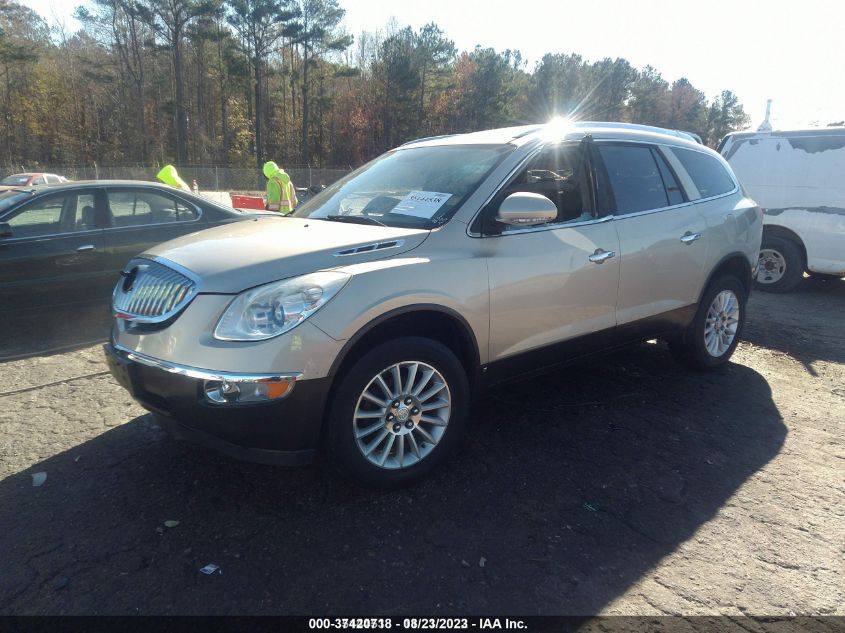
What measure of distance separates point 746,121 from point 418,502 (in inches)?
3839

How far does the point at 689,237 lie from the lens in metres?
4.55

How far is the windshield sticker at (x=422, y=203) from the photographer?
3412 mm

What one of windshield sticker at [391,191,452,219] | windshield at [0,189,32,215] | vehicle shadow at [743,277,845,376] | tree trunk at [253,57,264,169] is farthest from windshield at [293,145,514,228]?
tree trunk at [253,57,264,169]

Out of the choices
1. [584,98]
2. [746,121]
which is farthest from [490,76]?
[746,121]

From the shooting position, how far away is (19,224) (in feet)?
19.0

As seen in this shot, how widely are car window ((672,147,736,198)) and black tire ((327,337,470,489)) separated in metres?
2.86

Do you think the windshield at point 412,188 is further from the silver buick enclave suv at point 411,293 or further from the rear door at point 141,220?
the rear door at point 141,220

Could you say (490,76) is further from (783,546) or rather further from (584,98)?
(783,546)

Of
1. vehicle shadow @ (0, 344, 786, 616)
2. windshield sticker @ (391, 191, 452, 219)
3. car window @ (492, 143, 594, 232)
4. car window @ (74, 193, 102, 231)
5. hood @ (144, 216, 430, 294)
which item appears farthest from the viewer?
car window @ (74, 193, 102, 231)

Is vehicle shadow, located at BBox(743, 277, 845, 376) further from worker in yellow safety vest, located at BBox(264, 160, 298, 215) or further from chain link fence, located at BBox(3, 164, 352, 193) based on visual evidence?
chain link fence, located at BBox(3, 164, 352, 193)

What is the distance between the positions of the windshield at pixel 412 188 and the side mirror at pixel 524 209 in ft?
0.85

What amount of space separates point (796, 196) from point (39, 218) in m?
9.31

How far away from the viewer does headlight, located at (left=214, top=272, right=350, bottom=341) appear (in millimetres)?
2668

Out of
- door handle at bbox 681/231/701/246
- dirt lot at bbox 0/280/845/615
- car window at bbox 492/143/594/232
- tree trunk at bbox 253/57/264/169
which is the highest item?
tree trunk at bbox 253/57/264/169
